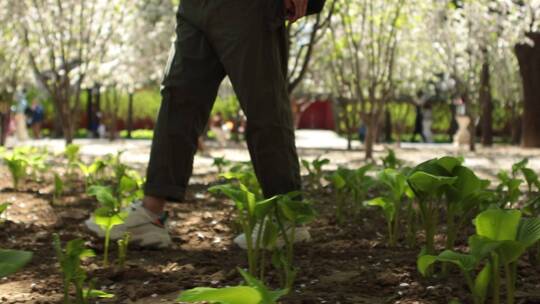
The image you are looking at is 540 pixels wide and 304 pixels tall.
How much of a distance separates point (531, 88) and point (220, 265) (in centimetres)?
1680

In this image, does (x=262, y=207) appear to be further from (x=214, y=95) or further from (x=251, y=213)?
(x=214, y=95)

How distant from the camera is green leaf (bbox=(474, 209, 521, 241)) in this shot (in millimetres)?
1844

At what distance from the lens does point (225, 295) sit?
53.7 inches

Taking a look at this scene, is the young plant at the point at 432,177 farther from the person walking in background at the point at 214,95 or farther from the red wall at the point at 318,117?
the red wall at the point at 318,117

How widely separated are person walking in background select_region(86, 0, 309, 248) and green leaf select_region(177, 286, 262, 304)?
80.8 inches

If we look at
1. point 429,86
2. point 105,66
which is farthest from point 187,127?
point 429,86

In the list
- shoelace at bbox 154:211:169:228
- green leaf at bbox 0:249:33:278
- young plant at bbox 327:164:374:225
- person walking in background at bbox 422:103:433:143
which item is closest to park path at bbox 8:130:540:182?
young plant at bbox 327:164:374:225

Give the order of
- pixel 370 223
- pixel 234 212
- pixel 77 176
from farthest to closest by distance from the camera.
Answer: pixel 77 176 → pixel 234 212 → pixel 370 223

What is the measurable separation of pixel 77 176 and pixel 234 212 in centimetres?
375

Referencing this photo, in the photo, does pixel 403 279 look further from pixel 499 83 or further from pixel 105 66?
pixel 499 83

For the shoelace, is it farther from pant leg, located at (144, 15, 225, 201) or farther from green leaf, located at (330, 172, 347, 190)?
green leaf, located at (330, 172, 347, 190)

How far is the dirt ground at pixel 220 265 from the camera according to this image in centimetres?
243

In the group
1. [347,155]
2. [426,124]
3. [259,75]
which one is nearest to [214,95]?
[259,75]

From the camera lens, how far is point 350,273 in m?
2.81
